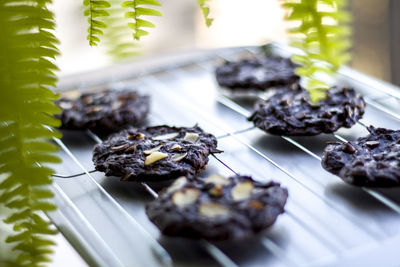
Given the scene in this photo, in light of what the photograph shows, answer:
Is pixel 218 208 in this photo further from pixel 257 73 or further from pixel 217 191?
pixel 257 73

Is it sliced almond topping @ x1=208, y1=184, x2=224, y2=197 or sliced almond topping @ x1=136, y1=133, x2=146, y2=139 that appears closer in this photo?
sliced almond topping @ x1=208, y1=184, x2=224, y2=197

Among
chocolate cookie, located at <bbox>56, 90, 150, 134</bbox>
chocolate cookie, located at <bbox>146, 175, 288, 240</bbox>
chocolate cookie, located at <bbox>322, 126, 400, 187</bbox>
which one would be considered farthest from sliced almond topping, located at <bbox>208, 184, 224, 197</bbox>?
chocolate cookie, located at <bbox>56, 90, 150, 134</bbox>

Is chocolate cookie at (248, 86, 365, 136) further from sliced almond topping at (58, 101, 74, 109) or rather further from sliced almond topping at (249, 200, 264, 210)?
sliced almond topping at (58, 101, 74, 109)

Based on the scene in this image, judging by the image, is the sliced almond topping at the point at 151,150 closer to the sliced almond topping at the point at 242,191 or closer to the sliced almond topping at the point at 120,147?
the sliced almond topping at the point at 120,147

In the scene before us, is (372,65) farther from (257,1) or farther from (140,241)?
(140,241)

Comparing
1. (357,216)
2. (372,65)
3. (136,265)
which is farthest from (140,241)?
(372,65)

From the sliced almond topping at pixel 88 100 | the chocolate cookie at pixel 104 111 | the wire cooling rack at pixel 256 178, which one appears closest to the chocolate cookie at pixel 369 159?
the wire cooling rack at pixel 256 178
